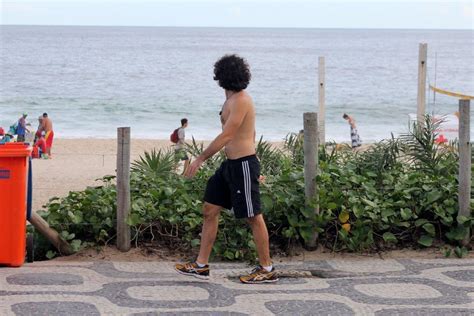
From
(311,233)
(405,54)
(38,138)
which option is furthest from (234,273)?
(405,54)

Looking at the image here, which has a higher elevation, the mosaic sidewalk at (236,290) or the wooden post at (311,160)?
the wooden post at (311,160)

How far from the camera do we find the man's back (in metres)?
6.05

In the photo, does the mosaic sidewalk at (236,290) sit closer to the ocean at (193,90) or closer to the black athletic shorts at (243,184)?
the black athletic shorts at (243,184)

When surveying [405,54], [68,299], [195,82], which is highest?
[405,54]

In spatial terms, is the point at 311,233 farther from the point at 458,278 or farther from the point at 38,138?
the point at 38,138

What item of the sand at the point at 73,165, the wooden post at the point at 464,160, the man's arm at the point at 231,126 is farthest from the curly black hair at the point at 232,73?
the sand at the point at 73,165

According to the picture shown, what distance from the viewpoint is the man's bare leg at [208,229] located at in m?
6.29

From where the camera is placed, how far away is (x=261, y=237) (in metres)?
6.23

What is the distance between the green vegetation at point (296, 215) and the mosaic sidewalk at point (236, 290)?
32 cm

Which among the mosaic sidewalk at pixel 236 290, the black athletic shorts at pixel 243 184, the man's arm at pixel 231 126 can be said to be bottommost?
the mosaic sidewalk at pixel 236 290

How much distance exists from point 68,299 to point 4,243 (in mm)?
1019

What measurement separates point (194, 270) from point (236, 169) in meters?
0.82

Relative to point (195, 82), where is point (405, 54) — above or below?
above

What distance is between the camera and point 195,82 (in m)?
59.0
